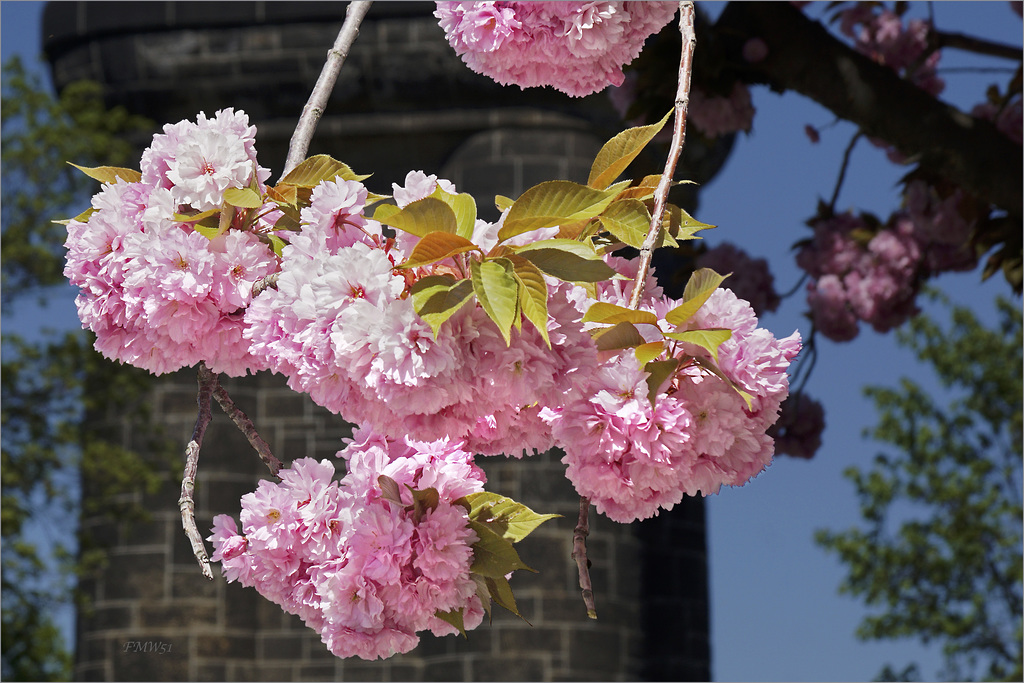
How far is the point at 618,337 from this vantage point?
2.97 ft

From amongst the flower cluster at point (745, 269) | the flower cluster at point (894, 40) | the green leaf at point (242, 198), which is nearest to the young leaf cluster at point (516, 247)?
the green leaf at point (242, 198)

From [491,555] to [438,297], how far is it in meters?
0.31

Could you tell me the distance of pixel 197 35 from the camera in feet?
17.4

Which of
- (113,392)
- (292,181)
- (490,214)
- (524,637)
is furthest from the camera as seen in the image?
(113,392)

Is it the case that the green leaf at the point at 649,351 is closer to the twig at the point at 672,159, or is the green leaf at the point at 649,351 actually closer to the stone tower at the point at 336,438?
the twig at the point at 672,159

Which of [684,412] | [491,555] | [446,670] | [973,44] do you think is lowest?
[446,670]

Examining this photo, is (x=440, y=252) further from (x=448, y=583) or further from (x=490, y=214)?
(x=490, y=214)

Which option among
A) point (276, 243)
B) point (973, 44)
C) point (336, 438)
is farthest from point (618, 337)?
point (336, 438)

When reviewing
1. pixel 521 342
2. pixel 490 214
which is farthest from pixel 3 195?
pixel 521 342

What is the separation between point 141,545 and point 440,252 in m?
4.55

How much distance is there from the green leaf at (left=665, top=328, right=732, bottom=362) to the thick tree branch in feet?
6.20

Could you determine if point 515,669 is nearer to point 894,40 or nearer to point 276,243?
point 894,40

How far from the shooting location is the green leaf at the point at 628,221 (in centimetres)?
100

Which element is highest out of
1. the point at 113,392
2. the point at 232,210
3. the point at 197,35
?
the point at 197,35
